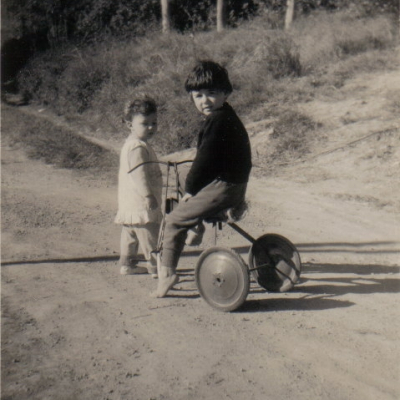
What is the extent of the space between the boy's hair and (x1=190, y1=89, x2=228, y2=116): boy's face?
29 mm

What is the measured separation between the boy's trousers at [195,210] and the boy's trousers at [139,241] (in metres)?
0.60

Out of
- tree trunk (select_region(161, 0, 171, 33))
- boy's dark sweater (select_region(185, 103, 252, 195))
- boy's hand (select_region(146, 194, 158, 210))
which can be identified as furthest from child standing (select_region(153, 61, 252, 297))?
tree trunk (select_region(161, 0, 171, 33))

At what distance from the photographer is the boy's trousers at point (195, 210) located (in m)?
4.15

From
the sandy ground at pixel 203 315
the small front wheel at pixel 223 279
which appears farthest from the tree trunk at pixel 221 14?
the small front wheel at pixel 223 279

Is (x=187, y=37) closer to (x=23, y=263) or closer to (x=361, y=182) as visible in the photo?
(x=361, y=182)

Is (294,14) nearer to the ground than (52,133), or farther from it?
farther from it

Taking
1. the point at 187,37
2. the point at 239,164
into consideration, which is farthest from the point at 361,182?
the point at 187,37

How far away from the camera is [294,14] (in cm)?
1873

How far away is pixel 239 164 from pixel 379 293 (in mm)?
1445

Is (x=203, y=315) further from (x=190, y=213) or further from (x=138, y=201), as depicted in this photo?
(x=138, y=201)

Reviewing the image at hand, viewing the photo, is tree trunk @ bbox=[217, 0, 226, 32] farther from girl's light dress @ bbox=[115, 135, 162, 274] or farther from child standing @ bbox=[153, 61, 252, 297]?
child standing @ bbox=[153, 61, 252, 297]

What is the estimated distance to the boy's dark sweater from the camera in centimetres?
400

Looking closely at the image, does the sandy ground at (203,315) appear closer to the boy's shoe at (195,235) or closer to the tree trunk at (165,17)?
the boy's shoe at (195,235)

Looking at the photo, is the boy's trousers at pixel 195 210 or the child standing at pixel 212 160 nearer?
the child standing at pixel 212 160
